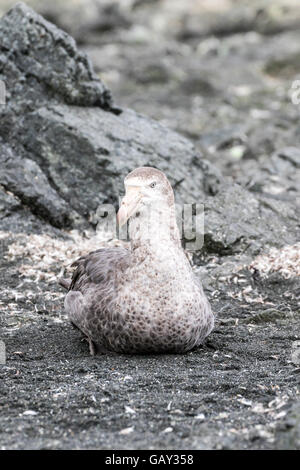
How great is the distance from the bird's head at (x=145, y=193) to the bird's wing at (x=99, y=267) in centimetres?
49

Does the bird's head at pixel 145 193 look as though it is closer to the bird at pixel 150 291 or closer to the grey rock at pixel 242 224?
the bird at pixel 150 291

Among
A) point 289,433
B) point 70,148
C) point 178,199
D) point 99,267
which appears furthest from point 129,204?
point 70,148

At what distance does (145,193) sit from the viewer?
576cm

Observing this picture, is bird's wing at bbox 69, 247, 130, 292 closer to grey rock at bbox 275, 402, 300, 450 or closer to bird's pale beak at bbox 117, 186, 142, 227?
bird's pale beak at bbox 117, 186, 142, 227

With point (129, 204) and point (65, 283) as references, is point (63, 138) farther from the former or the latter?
point (129, 204)

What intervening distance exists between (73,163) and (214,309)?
259 cm

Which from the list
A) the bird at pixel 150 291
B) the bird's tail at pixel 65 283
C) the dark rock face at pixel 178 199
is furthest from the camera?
the bird's tail at pixel 65 283

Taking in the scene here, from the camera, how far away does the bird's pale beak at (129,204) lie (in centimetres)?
561

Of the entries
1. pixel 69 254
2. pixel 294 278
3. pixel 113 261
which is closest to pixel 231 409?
pixel 113 261

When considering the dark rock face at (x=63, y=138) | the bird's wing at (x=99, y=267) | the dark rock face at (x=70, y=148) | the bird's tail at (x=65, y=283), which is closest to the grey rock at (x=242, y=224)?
the dark rock face at (x=70, y=148)

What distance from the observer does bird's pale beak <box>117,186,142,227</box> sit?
5609 mm

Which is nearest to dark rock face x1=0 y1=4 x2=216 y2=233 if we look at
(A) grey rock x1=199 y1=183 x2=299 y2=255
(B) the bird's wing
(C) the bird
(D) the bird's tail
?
(A) grey rock x1=199 y1=183 x2=299 y2=255

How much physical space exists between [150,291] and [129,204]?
24.7 inches
